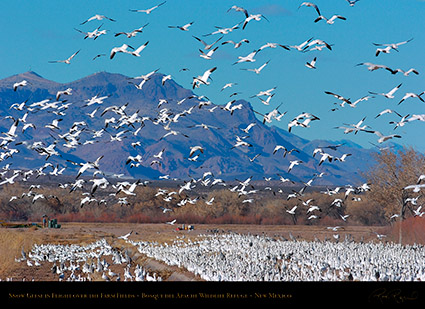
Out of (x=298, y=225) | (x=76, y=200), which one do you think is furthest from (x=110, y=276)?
(x=76, y=200)

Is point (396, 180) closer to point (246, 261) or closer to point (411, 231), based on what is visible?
point (411, 231)

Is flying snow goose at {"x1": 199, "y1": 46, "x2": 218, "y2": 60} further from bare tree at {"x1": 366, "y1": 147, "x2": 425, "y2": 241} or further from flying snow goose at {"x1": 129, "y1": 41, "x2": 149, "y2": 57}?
bare tree at {"x1": 366, "y1": 147, "x2": 425, "y2": 241}

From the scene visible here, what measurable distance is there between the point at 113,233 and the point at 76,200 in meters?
28.4

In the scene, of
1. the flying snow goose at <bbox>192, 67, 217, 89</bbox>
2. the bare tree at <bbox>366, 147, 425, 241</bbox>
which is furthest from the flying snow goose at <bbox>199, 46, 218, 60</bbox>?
the bare tree at <bbox>366, 147, 425, 241</bbox>

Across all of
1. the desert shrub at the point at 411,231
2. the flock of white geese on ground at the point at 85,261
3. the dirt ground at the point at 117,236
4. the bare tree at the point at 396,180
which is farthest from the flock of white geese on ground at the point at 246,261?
the bare tree at the point at 396,180

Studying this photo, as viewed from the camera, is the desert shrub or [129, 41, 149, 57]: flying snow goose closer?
[129, 41, 149, 57]: flying snow goose

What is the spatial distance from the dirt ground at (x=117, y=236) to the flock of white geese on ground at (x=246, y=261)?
528mm

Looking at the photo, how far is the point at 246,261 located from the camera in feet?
106

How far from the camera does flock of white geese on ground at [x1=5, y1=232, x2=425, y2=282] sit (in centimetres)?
2725

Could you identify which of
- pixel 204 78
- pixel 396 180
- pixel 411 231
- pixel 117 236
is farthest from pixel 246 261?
pixel 117 236

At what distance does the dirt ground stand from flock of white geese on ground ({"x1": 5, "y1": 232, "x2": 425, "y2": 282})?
0.53 meters

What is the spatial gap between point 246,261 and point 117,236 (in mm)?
22077
